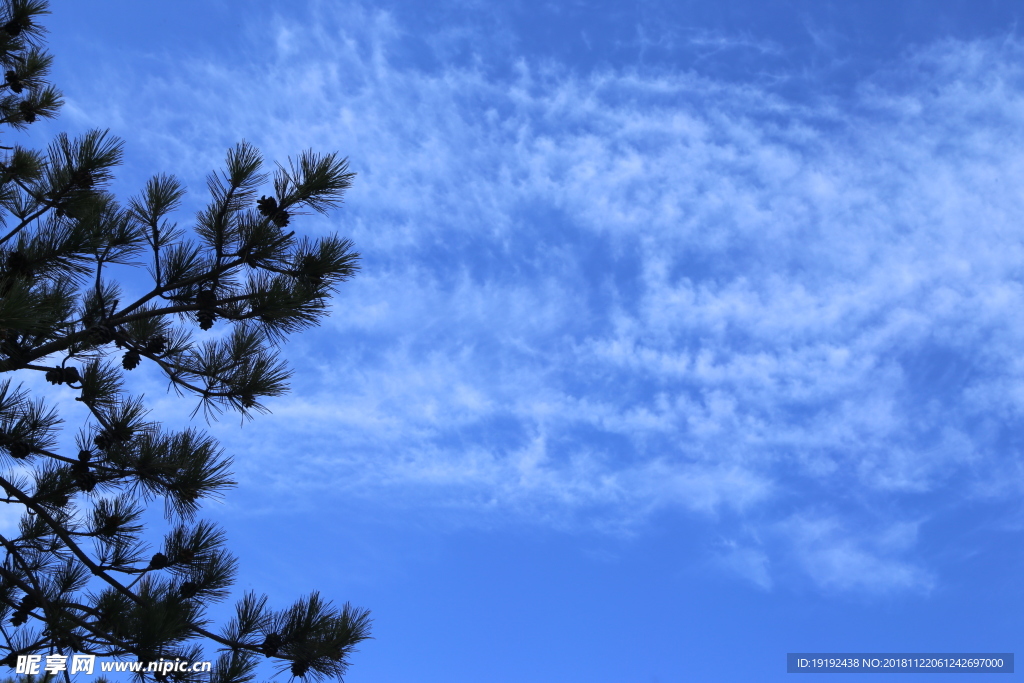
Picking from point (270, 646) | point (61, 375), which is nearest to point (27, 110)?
point (61, 375)

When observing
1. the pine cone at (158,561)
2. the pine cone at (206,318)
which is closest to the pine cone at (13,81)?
the pine cone at (206,318)

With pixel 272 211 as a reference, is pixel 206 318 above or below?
below

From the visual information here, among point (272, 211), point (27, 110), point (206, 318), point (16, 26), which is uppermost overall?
point (16, 26)

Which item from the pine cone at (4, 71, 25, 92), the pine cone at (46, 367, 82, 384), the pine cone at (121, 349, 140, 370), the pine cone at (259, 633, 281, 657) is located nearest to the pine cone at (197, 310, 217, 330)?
the pine cone at (121, 349, 140, 370)

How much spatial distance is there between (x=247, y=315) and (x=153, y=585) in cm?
156

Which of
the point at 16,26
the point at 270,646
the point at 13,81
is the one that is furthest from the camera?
the point at 13,81

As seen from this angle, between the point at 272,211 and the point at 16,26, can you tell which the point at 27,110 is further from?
the point at 272,211

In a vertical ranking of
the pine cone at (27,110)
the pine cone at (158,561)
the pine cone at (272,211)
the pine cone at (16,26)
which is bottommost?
the pine cone at (158,561)

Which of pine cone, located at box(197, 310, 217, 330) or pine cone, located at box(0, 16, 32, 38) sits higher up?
pine cone, located at box(0, 16, 32, 38)

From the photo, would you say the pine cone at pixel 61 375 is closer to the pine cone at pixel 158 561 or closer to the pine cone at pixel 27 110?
the pine cone at pixel 158 561

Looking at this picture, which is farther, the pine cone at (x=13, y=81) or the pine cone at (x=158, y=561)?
the pine cone at (x=13, y=81)

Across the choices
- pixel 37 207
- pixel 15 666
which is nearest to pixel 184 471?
pixel 15 666

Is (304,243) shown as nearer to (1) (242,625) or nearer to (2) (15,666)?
(1) (242,625)

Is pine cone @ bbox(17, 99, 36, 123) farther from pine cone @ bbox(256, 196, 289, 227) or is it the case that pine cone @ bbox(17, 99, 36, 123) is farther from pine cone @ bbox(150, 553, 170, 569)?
pine cone @ bbox(150, 553, 170, 569)
